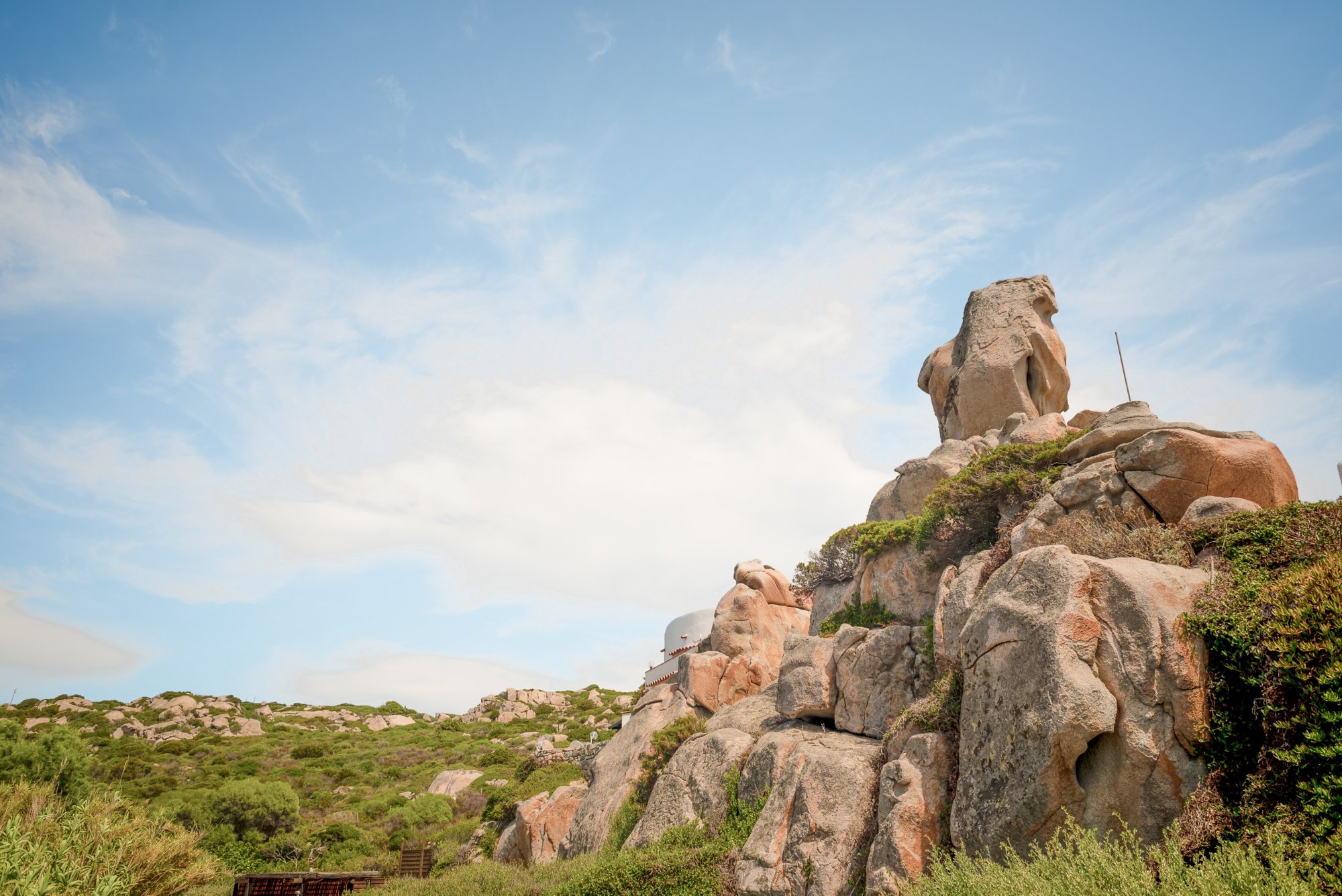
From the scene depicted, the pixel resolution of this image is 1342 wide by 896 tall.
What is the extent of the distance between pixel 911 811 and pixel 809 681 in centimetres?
590

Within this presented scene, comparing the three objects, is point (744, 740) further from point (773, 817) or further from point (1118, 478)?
point (1118, 478)

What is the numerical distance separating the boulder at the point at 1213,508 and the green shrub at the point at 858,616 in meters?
8.85

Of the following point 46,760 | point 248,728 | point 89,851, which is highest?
point 248,728

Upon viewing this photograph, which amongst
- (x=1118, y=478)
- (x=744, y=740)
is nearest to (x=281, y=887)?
(x=744, y=740)

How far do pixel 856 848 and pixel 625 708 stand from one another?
4421 centimetres

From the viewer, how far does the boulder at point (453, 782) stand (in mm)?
42719

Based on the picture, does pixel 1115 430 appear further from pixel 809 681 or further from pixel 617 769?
pixel 617 769

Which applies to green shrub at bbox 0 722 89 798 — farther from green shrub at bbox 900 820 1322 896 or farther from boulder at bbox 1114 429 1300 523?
boulder at bbox 1114 429 1300 523

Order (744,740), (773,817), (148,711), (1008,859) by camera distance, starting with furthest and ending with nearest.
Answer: (148,711) → (744,740) → (773,817) → (1008,859)

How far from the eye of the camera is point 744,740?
779 inches

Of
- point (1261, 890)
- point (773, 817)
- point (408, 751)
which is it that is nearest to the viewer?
point (1261, 890)

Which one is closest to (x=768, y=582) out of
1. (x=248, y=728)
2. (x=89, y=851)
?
(x=89, y=851)

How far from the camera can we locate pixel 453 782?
43594 millimetres

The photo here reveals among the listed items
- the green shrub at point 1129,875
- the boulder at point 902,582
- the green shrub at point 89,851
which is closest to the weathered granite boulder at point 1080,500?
the boulder at point 902,582
